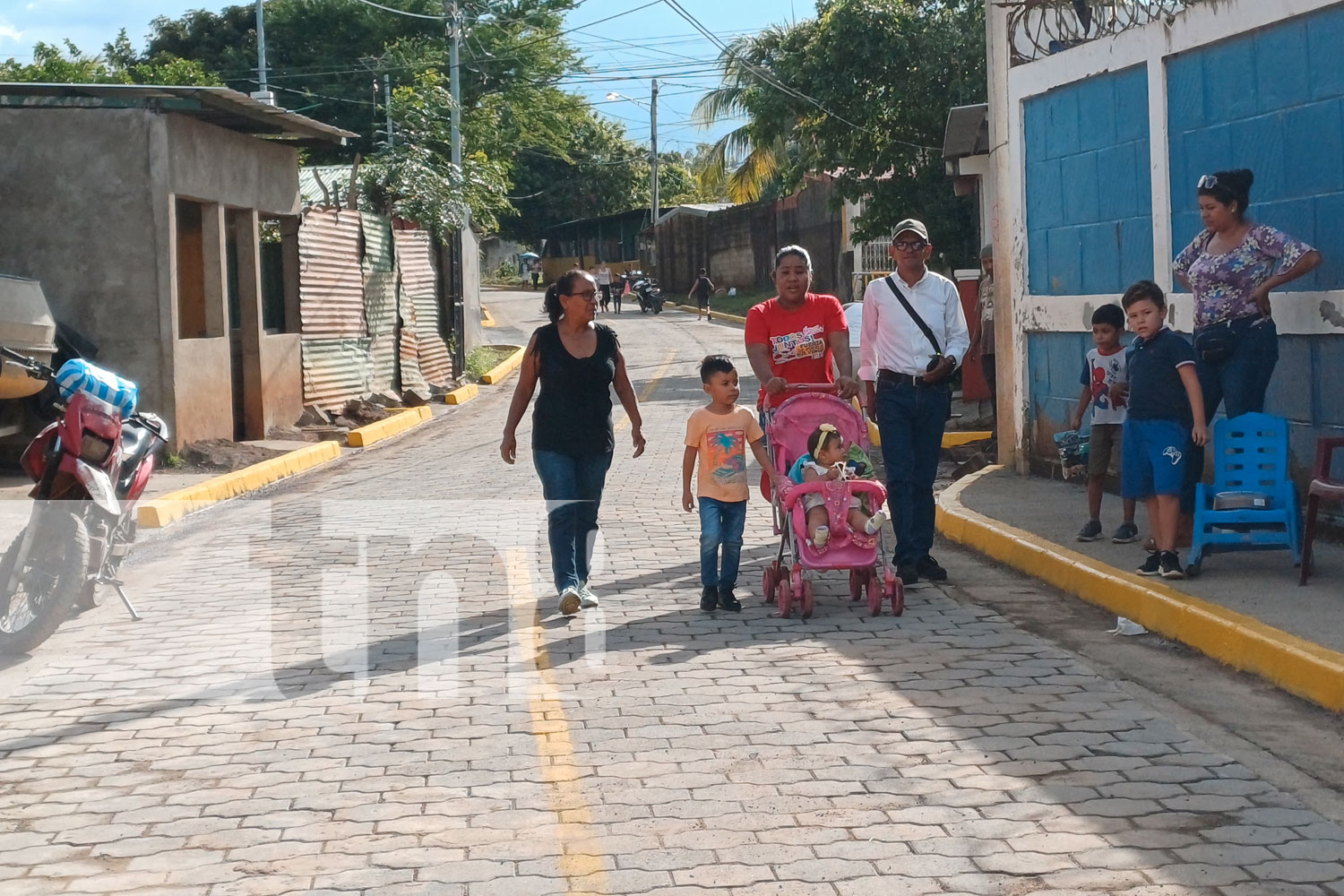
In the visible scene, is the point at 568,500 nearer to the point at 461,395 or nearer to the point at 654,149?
the point at 461,395

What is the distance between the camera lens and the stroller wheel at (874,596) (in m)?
7.84

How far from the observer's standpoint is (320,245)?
19484mm

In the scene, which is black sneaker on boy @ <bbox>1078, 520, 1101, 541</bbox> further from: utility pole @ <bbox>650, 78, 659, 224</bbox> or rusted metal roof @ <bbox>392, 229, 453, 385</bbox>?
utility pole @ <bbox>650, 78, 659, 224</bbox>

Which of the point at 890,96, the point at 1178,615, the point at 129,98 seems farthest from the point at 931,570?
the point at 890,96

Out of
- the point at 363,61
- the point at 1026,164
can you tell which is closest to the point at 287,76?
the point at 363,61

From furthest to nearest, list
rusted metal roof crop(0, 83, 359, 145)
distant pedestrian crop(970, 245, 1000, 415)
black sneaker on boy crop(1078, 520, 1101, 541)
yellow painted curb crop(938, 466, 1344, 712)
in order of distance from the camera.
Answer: rusted metal roof crop(0, 83, 359, 145)
distant pedestrian crop(970, 245, 1000, 415)
black sneaker on boy crop(1078, 520, 1101, 541)
yellow painted curb crop(938, 466, 1344, 712)

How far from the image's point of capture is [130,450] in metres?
8.31

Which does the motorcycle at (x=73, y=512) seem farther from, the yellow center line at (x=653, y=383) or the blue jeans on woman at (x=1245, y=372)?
the yellow center line at (x=653, y=383)

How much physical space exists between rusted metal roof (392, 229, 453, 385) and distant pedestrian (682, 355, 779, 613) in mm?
15571

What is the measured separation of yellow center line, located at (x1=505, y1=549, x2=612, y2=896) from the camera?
432 cm

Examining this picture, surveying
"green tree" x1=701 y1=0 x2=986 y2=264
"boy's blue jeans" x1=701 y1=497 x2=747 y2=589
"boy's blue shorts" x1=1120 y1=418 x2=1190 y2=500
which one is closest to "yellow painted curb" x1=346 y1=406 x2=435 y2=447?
"green tree" x1=701 y1=0 x2=986 y2=264

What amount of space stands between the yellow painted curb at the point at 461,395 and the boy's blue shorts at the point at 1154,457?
15806mm

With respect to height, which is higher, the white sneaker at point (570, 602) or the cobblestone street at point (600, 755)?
the white sneaker at point (570, 602)

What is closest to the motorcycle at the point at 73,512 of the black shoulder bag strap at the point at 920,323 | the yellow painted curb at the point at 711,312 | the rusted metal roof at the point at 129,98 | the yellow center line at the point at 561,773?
the yellow center line at the point at 561,773
